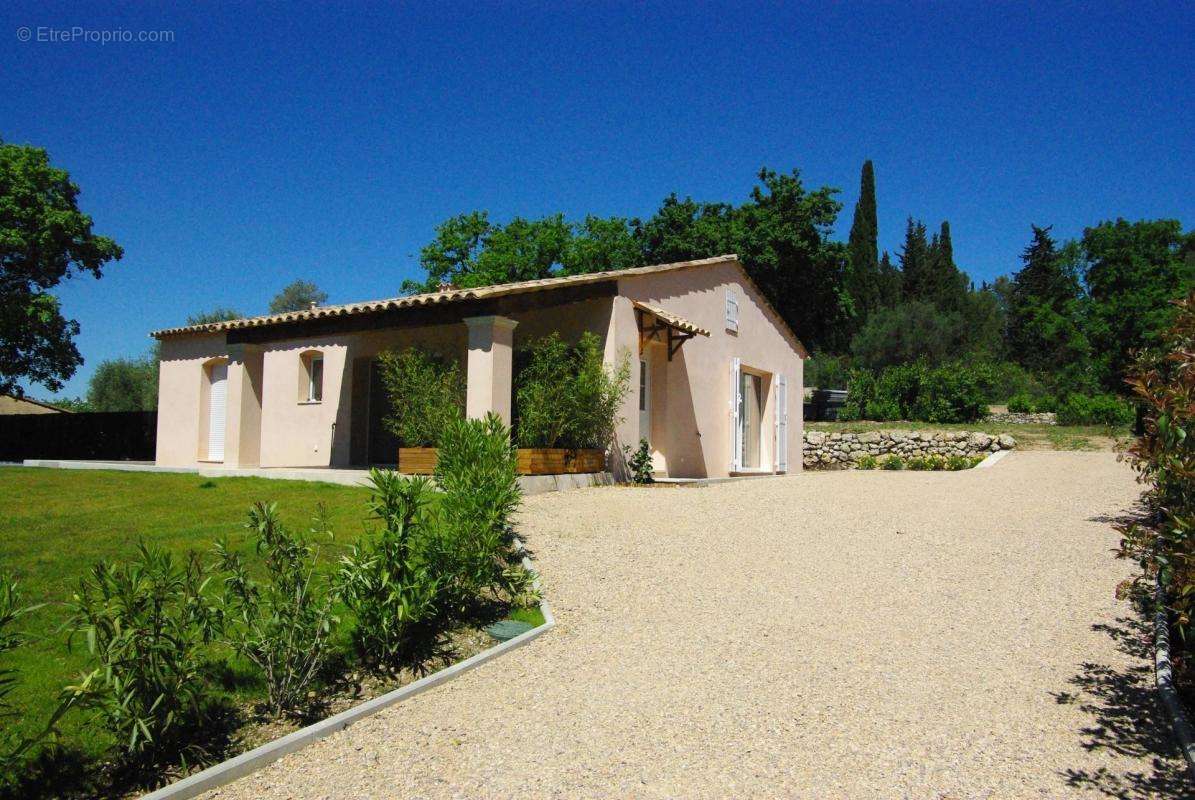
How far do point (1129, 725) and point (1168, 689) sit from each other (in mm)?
393

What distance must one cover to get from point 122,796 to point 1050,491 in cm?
1187

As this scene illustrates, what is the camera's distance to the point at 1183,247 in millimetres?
44656

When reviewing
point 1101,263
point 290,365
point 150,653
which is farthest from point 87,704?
point 1101,263

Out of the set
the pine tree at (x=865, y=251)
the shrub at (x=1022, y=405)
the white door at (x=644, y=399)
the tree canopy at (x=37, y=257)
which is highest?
the pine tree at (x=865, y=251)

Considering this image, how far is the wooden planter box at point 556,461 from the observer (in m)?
10.7

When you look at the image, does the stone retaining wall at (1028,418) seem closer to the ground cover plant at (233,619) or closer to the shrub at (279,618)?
the ground cover plant at (233,619)

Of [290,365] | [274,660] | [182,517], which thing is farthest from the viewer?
[290,365]

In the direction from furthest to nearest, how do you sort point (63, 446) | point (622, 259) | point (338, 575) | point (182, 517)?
1. point (622, 259)
2. point (63, 446)
3. point (182, 517)
4. point (338, 575)

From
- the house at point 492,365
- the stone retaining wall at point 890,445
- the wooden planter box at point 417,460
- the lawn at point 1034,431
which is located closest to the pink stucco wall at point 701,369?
the house at point 492,365

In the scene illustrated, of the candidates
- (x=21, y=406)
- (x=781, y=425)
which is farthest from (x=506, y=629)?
(x=21, y=406)

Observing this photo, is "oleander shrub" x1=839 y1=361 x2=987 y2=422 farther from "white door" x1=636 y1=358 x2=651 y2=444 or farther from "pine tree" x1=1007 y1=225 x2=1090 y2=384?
"pine tree" x1=1007 y1=225 x2=1090 y2=384

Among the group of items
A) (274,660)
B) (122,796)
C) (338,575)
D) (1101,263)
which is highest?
(1101,263)

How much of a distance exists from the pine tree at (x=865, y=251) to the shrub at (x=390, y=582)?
1780 inches

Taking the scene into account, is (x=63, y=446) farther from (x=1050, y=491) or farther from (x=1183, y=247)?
(x=1183, y=247)
